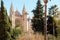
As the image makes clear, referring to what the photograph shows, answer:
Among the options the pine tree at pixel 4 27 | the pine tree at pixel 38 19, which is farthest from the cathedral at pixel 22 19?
the pine tree at pixel 4 27

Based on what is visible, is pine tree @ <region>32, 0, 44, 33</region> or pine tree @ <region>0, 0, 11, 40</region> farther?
pine tree @ <region>32, 0, 44, 33</region>

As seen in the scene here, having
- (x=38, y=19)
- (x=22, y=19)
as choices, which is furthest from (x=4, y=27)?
(x=22, y=19)

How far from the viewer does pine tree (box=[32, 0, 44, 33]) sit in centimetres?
2628

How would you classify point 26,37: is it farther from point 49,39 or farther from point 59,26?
point 59,26

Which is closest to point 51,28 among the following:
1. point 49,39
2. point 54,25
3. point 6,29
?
point 54,25

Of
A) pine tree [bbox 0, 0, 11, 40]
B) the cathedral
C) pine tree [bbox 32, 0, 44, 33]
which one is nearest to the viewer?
pine tree [bbox 0, 0, 11, 40]

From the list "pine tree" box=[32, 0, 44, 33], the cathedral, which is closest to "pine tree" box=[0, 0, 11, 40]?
"pine tree" box=[32, 0, 44, 33]

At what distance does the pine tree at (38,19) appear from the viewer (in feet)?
86.2

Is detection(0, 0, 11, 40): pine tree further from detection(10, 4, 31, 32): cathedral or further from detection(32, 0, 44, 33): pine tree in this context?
detection(10, 4, 31, 32): cathedral

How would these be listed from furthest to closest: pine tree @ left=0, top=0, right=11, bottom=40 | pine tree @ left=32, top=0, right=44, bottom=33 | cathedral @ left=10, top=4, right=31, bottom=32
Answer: cathedral @ left=10, top=4, right=31, bottom=32, pine tree @ left=32, top=0, right=44, bottom=33, pine tree @ left=0, top=0, right=11, bottom=40

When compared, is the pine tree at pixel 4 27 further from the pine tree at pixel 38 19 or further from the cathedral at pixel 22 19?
the cathedral at pixel 22 19

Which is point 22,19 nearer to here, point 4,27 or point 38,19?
point 38,19

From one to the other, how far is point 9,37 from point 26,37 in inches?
180

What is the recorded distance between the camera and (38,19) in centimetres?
2656
